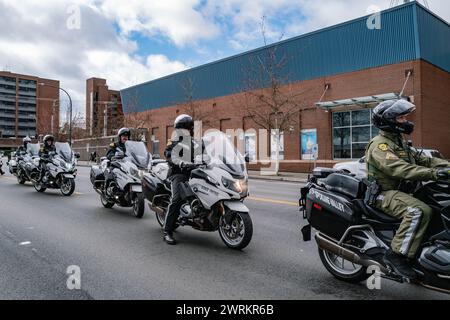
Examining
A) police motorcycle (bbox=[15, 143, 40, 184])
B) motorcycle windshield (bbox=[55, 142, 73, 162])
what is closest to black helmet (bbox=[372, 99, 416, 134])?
motorcycle windshield (bbox=[55, 142, 73, 162])

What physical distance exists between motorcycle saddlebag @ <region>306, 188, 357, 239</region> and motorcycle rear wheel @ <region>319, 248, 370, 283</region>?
42 cm

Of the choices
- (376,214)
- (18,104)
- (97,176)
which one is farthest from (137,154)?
(18,104)

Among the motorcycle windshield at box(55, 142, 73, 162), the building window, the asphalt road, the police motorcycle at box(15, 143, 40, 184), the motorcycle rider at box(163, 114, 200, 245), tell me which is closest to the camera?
the asphalt road

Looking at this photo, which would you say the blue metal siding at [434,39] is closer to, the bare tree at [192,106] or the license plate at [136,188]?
the bare tree at [192,106]

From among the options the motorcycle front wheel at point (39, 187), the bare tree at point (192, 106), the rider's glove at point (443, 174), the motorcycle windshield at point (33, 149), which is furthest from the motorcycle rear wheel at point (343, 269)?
the bare tree at point (192, 106)

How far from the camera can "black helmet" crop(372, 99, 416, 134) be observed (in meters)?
3.58

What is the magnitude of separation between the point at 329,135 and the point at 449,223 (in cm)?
2230

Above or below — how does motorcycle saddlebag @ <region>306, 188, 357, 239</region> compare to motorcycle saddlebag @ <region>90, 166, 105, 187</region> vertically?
below

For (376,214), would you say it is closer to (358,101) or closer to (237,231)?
(237,231)

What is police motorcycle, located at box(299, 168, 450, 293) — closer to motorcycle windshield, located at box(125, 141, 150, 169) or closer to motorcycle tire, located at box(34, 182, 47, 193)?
motorcycle windshield, located at box(125, 141, 150, 169)

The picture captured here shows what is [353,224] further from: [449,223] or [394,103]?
[394,103]

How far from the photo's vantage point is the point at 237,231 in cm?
540

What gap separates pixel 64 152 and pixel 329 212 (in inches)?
Result: 404
